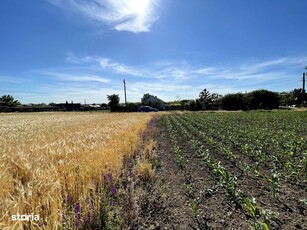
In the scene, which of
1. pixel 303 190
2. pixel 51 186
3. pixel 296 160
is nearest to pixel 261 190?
pixel 303 190

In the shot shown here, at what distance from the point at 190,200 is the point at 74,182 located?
97.5 inches

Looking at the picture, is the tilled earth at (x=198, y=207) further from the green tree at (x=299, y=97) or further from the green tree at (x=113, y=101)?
the green tree at (x=299, y=97)

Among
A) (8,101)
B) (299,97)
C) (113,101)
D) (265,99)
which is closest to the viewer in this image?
(113,101)

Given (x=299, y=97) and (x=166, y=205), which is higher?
(x=299, y=97)

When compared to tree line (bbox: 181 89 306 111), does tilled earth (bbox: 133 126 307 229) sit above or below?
below

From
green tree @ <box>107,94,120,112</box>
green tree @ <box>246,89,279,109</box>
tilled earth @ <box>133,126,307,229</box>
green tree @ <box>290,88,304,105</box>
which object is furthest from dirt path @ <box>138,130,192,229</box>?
green tree @ <box>290,88,304,105</box>

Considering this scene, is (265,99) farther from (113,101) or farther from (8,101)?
(8,101)

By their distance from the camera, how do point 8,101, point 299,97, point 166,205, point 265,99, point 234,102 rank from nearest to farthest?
point 166,205
point 265,99
point 234,102
point 299,97
point 8,101

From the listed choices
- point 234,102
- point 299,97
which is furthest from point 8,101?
point 299,97

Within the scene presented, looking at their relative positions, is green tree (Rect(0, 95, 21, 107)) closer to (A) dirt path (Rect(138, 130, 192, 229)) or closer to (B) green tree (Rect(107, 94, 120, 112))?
(B) green tree (Rect(107, 94, 120, 112))

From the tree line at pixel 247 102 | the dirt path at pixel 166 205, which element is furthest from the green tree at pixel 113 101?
the dirt path at pixel 166 205

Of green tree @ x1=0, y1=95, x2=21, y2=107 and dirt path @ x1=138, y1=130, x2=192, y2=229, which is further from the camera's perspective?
green tree @ x1=0, y1=95, x2=21, y2=107

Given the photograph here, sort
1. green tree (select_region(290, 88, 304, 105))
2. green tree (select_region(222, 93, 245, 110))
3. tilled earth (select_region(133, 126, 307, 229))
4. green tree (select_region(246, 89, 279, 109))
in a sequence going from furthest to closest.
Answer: green tree (select_region(290, 88, 304, 105)), green tree (select_region(222, 93, 245, 110)), green tree (select_region(246, 89, 279, 109)), tilled earth (select_region(133, 126, 307, 229))

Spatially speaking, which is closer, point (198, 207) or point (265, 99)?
point (198, 207)
